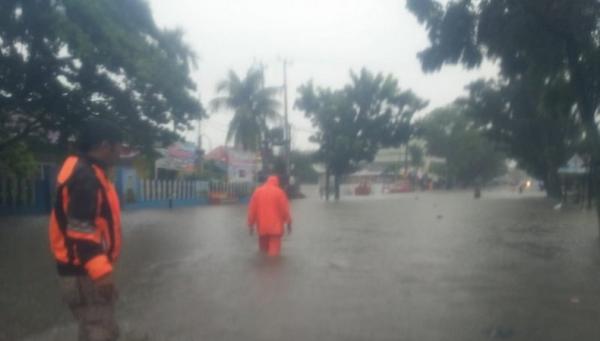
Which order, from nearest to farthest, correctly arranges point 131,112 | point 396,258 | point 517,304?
point 517,304
point 396,258
point 131,112

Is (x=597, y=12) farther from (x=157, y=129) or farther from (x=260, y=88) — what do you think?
(x=260, y=88)

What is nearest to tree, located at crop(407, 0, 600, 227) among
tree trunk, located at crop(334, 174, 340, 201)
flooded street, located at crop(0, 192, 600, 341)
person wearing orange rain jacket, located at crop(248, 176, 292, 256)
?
flooded street, located at crop(0, 192, 600, 341)

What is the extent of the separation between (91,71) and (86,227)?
48.1 ft

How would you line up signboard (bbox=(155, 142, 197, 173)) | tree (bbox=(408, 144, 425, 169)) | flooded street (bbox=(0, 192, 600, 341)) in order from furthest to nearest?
1. tree (bbox=(408, 144, 425, 169))
2. signboard (bbox=(155, 142, 197, 173))
3. flooded street (bbox=(0, 192, 600, 341))

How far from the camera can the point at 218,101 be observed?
48.8m

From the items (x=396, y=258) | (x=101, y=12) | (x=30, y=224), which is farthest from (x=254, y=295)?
(x=30, y=224)

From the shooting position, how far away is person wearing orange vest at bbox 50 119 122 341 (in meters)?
3.47

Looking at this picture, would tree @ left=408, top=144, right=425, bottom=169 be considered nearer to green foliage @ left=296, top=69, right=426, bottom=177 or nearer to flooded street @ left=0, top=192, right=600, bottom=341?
green foliage @ left=296, top=69, right=426, bottom=177

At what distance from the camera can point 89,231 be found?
3.48 m

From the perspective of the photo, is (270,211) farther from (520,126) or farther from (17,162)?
(520,126)

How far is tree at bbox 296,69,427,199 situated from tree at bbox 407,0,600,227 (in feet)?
106

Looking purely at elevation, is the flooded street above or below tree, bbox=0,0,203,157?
below

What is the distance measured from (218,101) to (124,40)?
32.5m

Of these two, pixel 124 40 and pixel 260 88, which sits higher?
pixel 260 88
